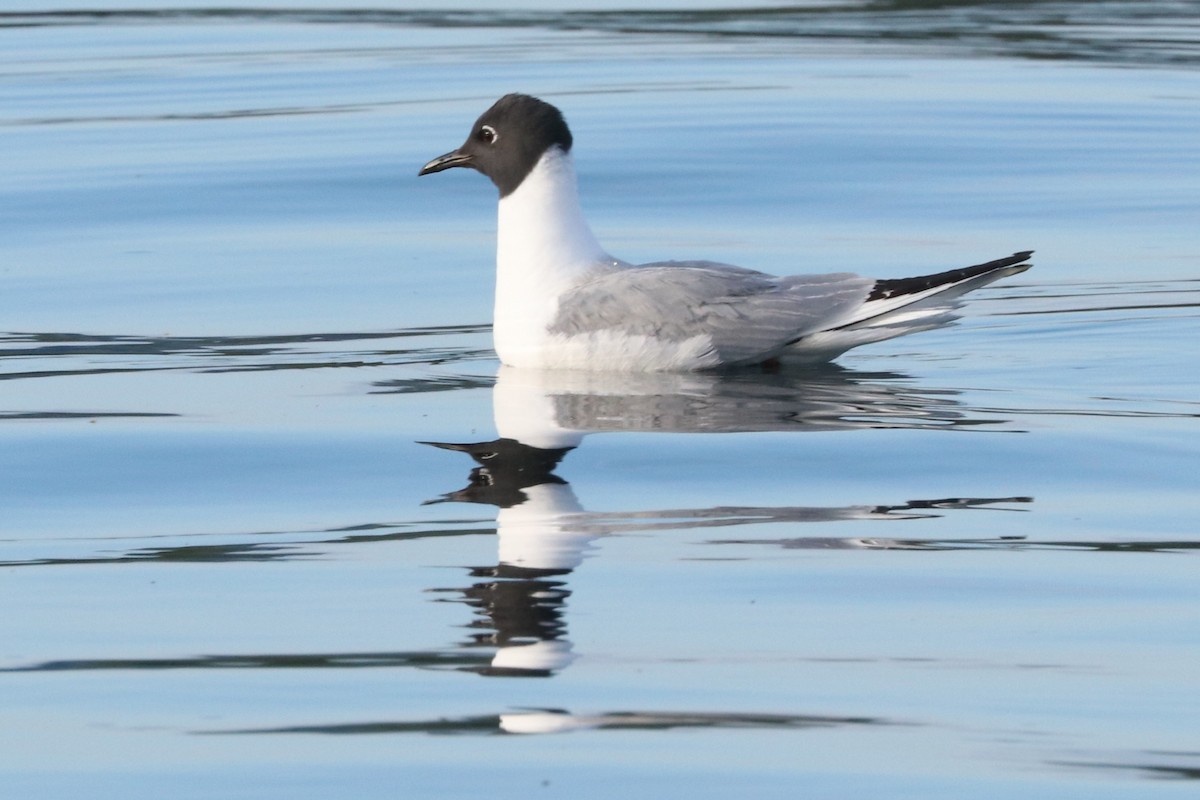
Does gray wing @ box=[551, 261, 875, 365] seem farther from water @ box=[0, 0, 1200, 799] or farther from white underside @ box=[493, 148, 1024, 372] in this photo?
water @ box=[0, 0, 1200, 799]

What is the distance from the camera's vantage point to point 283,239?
45.4 feet

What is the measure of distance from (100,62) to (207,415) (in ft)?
51.1

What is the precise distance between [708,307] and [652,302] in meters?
0.26

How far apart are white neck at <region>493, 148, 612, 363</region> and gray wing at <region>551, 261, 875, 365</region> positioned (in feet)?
0.51

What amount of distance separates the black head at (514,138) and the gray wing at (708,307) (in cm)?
83

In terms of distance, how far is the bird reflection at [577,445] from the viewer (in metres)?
5.84

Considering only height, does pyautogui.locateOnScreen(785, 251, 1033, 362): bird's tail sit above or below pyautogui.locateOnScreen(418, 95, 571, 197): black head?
below

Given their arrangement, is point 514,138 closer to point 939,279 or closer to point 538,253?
point 538,253

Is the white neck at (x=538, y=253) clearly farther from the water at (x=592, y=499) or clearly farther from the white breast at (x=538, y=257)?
the water at (x=592, y=499)

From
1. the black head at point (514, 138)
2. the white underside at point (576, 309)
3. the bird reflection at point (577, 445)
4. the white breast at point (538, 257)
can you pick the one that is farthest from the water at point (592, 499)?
the black head at point (514, 138)

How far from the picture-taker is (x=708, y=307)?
922 cm

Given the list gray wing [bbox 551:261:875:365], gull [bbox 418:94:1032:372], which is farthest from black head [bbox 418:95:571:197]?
gray wing [bbox 551:261:875:365]

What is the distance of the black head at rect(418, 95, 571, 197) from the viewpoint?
9898 millimetres

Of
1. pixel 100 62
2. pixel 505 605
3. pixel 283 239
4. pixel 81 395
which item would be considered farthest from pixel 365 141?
pixel 505 605
